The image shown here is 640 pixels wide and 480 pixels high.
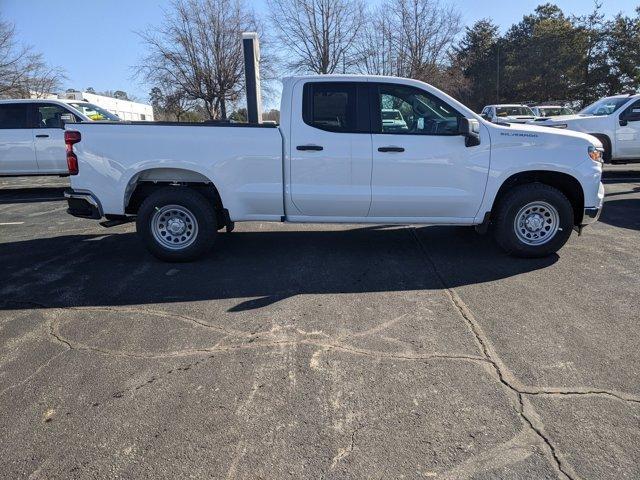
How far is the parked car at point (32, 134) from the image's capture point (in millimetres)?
10953

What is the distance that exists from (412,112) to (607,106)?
9459 millimetres

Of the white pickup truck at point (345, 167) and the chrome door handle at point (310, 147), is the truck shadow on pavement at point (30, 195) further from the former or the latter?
the chrome door handle at point (310, 147)

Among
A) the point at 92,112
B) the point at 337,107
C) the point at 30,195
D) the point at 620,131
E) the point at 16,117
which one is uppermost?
the point at 92,112

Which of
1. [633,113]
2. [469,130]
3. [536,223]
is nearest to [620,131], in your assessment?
[633,113]

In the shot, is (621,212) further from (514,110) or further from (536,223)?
(514,110)

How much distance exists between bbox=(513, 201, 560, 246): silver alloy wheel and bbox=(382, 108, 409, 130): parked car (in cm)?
171

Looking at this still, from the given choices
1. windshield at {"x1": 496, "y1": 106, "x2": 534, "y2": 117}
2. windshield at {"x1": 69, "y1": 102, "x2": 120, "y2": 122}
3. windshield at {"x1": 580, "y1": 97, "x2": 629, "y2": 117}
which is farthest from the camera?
windshield at {"x1": 496, "y1": 106, "x2": 534, "y2": 117}

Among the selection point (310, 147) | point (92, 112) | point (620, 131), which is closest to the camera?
point (310, 147)

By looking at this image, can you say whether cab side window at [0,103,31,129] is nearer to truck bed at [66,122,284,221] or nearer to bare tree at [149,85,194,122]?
truck bed at [66,122,284,221]

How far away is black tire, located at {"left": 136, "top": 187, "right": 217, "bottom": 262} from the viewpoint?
558 cm

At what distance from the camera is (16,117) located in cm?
1102

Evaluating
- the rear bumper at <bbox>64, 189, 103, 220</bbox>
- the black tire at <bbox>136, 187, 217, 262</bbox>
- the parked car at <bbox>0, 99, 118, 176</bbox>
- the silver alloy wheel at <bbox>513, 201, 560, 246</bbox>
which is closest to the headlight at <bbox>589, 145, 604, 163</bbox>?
the silver alloy wheel at <bbox>513, 201, 560, 246</bbox>

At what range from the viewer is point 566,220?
220 inches

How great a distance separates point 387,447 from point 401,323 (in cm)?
159
